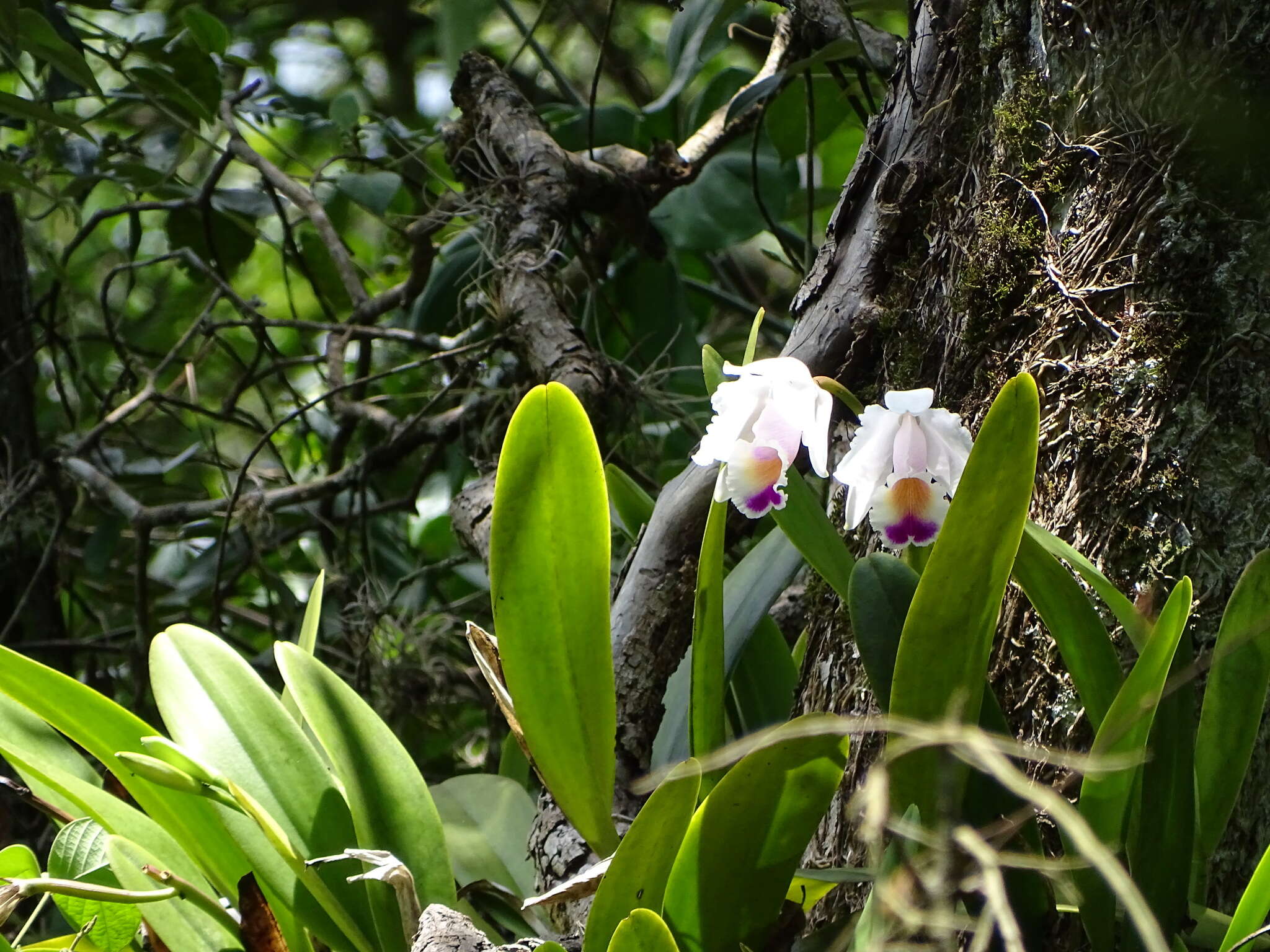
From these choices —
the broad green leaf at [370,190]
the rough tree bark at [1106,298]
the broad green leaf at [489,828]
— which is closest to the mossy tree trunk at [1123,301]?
the rough tree bark at [1106,298]

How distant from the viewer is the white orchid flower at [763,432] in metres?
0.63

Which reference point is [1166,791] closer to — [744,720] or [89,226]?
[744,720]

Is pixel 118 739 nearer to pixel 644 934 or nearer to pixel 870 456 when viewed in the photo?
pixel 644 934

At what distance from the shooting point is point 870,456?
2.05 ft

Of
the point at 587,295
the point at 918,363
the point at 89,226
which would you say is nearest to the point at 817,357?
the point at 918,363

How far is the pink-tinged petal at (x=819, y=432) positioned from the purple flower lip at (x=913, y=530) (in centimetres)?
5

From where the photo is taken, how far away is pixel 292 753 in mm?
730

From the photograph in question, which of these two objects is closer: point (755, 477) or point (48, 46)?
point (755, 477)

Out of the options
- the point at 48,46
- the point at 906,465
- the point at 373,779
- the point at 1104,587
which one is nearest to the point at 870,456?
the point at 906,465

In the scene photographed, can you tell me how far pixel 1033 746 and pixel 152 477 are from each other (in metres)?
1.62

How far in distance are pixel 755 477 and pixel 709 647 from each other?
115mm

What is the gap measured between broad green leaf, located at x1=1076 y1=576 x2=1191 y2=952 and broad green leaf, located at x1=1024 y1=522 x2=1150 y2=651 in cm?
4

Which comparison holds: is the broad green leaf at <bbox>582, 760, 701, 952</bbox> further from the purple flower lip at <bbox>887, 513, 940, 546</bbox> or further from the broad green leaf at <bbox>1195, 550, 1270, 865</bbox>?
the broad green leaf at <bbox>1195, 550, 1270, 865</bbox>

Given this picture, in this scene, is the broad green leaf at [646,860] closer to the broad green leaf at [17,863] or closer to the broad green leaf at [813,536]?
the broad green leaf at [813,536]
